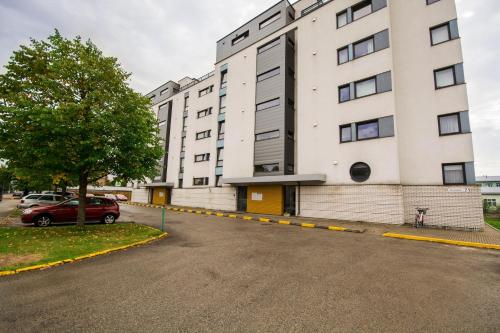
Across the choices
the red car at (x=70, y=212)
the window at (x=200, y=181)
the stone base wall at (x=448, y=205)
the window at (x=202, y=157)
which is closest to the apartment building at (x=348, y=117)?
the stone base wall at (x=448, y=205)

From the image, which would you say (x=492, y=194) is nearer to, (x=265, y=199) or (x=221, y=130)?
(x=265, y=199)

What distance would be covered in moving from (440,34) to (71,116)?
2261cm

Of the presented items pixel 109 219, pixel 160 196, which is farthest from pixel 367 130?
pixel 160 196

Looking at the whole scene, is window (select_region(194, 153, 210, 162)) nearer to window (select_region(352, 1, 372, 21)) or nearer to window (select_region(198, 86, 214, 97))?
window (select_region(198, 86, 214, 97))

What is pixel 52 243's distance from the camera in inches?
347

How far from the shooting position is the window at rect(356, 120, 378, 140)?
16594 millimetres

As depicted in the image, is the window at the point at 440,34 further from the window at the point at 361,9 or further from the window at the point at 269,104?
the window at the point at 269,104

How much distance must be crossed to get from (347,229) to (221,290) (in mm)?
10179

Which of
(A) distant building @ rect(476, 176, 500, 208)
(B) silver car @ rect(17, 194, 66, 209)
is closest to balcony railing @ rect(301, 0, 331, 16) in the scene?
(B) silver car @ rect(17, 194, 66, 209)

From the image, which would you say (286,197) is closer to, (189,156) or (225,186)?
(225,186)

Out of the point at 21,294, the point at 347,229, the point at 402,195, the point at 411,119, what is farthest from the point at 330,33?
the point at 21,294

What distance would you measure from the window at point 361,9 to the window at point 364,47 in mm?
2280

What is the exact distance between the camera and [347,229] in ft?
42.6

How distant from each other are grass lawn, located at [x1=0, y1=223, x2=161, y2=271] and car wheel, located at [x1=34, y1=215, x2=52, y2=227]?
57.3 inches
